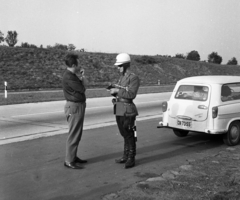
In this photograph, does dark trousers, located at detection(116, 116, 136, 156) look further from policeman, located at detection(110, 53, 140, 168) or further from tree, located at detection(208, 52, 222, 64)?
tree, located at detection(208, 52, 222, 64)

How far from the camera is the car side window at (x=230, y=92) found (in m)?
7.99

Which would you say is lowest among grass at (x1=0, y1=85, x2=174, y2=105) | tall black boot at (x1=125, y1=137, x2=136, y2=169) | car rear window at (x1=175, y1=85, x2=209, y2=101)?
grass at (x1=0, y1=85, x2=174, y2=105)

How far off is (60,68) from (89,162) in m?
32.7

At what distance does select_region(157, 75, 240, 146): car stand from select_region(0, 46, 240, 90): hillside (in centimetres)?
1997

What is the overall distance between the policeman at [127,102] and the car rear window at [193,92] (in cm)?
258

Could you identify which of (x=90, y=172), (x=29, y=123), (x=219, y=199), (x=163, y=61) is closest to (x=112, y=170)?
(x=90, y=172)

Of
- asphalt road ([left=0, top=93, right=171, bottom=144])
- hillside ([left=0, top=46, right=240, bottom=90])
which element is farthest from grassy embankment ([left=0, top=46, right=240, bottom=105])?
asphalt road ([left=0, top=93, right=171, bottom=144])

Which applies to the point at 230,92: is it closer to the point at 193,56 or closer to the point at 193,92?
the point at 193,92

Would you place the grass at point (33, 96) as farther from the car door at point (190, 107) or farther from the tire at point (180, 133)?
the car door at point (190, 107)

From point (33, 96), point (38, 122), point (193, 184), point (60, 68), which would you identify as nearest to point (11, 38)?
point (60, 68)

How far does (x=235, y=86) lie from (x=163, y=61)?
155 feet

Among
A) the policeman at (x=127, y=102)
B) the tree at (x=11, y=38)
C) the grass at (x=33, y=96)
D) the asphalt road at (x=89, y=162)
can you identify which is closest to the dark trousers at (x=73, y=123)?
the asphalt road at (x=89, y=162)

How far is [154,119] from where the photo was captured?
12.1 metres

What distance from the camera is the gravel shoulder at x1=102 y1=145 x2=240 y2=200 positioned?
4625 millimetres
